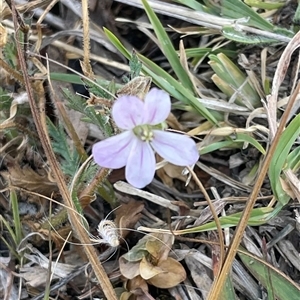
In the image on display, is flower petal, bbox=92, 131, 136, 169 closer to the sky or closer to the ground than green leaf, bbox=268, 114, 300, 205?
closer to the sky

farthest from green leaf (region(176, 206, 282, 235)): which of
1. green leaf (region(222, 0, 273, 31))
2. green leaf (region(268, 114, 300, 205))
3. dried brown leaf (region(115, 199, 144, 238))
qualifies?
green leaf (region(222, 0, 273, 31))

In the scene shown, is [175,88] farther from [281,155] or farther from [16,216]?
[16,216]

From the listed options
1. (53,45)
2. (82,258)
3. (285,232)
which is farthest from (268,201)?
(53,45)

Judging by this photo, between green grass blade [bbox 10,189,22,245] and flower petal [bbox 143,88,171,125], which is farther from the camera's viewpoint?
green grass blade [bbox 10,189,22,245]

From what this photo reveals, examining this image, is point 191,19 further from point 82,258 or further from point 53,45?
point 82,258

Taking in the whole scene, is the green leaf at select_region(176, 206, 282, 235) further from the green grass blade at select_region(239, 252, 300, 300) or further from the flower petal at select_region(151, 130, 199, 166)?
the flower petal at select_region(151, 130, 199, 166)

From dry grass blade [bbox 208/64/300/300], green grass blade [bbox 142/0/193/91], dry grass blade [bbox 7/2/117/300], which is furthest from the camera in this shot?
green grass blade [bbox 142/0/193/91]
